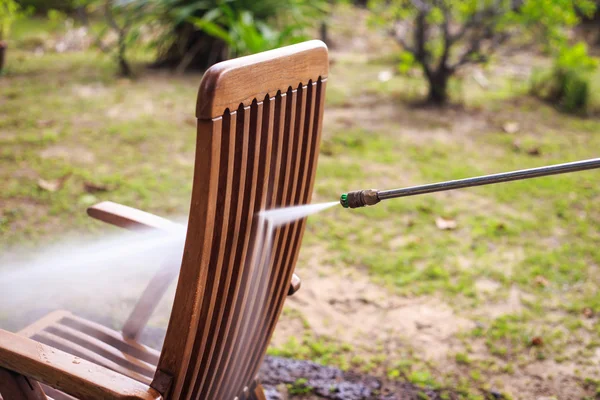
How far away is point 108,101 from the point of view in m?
5.75

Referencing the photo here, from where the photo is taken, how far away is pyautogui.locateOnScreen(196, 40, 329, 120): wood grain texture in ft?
3.46

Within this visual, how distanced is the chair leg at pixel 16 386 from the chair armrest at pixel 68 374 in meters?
0.03

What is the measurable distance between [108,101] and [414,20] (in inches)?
127

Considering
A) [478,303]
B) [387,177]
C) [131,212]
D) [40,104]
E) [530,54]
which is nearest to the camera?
[131,212]

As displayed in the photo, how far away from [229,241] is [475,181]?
542mm

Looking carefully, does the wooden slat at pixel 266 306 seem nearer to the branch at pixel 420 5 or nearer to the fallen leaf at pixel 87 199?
the fallen leaf at pixel 87 199

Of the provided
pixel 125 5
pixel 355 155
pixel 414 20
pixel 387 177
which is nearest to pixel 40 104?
pixel 125 5

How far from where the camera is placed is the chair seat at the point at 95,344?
5.74 ft

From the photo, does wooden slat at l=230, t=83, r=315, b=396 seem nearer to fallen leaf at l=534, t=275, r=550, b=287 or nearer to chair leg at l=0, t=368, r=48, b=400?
chair leg at l=0, t=368, r=48, b=400

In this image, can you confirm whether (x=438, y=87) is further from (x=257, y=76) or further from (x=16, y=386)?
(x=16, y=386)

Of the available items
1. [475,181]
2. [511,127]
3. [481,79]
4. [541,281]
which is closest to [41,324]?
[475,181]

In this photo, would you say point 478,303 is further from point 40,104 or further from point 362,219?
point 40,104

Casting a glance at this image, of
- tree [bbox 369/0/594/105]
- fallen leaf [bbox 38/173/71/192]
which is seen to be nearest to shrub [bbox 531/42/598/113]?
tree [bbox 369/0/594/105]

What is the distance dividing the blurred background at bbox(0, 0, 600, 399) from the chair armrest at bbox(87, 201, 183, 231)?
104 centimetres
